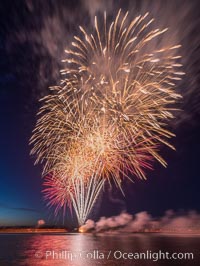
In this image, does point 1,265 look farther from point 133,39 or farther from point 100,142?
point 133,39

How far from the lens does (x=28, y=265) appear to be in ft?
172

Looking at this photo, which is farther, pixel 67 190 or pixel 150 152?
pixel 67 190

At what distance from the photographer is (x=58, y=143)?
138ft

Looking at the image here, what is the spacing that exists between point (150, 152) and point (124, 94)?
7900 millimetres

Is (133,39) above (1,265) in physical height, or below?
above

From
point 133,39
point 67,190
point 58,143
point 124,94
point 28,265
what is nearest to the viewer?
point 133,39

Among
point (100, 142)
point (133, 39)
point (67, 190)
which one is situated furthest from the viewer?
point (67, 190)

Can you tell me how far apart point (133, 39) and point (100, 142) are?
13.4 m

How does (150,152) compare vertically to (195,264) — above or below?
above

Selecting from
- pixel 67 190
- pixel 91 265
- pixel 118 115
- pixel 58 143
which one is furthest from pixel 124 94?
pixel 91 265

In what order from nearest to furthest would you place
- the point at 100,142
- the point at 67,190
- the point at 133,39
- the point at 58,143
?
the point at 133,39, the point at 100,142, the point at 58,143, the point at 67,190

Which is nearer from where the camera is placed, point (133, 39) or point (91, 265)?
point (133, 39)

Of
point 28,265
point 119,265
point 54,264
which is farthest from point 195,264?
point 28,265

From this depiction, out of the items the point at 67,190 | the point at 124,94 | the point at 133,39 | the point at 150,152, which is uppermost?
the point at 133,39
